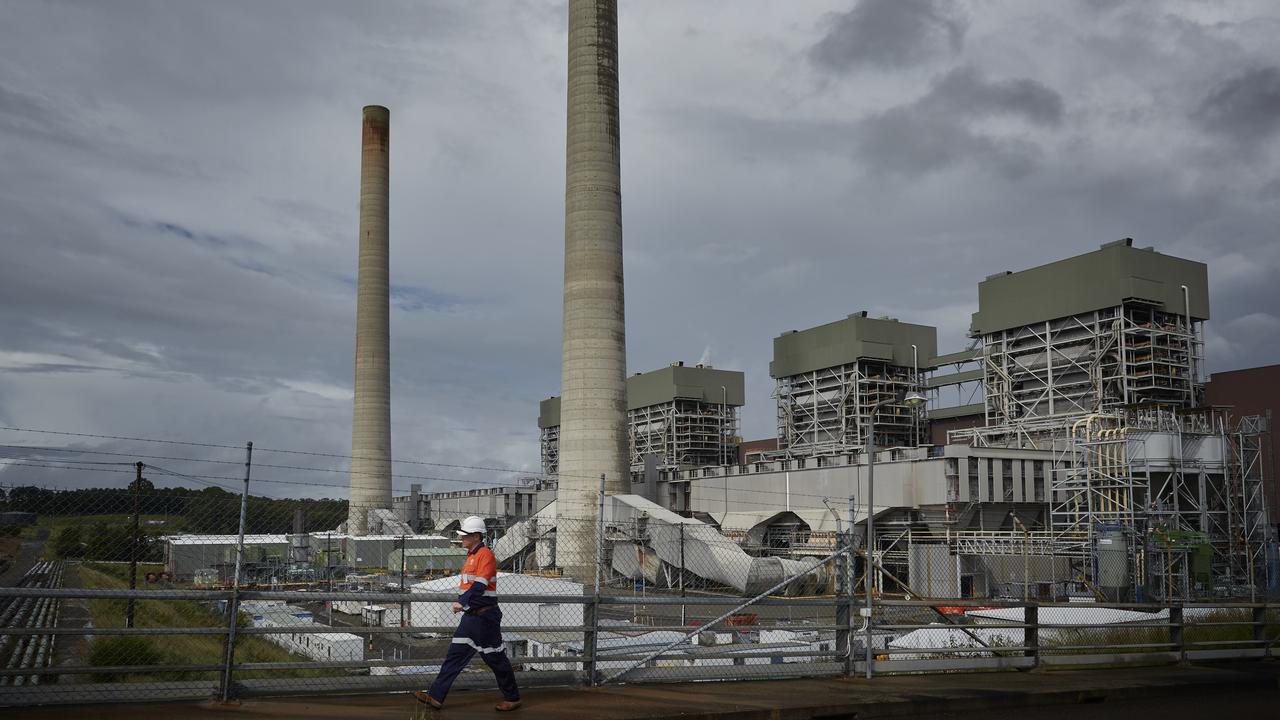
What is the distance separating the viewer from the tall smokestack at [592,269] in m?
41.9

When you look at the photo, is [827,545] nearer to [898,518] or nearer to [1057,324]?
[898,518]

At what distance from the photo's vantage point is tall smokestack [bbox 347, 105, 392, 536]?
6569 centimetres

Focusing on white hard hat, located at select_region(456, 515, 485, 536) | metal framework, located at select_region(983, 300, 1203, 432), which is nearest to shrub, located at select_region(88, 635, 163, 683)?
white hard hat, located at select_region(456, 515, 485, 536)

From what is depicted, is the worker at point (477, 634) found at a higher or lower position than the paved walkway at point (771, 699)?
higher

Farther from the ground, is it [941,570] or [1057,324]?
[1057,324]

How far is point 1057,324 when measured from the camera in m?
49.4

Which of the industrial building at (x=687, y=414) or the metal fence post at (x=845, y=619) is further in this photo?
the industrial building at (x=687, y=414)

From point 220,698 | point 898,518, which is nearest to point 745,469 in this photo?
point 898,518

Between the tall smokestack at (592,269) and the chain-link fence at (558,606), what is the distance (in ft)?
8.99

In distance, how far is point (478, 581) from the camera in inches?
359

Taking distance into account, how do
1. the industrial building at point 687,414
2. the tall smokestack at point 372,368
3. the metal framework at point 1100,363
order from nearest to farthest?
1. the metal framework at point 1100,363
2. the tall smokestack at point 372,368
3. the industrial building at point 687,414

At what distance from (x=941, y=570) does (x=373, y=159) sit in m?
47.6

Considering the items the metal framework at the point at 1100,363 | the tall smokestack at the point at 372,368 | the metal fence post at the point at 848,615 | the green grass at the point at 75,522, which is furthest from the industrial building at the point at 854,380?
the metal fence post at the point at 848,615

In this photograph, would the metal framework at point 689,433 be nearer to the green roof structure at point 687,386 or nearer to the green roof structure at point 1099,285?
the green roof structure at point 687,386
